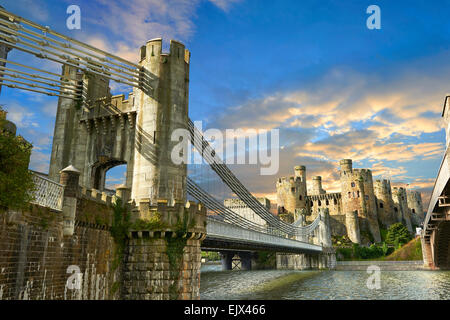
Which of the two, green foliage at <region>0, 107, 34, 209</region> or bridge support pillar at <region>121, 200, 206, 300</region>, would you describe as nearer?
green foliage at <region>0, 107, 34, 209</region>

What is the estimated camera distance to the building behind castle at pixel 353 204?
74312 mm

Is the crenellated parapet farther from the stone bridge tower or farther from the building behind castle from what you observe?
the building behind castle

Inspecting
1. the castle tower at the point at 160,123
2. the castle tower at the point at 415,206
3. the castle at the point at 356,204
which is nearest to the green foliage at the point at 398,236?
the castle at the point at 356,204

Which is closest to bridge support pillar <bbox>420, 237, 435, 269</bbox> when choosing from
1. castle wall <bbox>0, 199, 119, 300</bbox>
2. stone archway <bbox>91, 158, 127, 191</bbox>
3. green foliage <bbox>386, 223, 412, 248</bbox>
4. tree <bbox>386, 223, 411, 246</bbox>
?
green foliage <bbox>386, 223, 412, 248</bbox>

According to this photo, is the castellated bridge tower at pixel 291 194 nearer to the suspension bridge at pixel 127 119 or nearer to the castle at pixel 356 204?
the castle at pixel 356 204

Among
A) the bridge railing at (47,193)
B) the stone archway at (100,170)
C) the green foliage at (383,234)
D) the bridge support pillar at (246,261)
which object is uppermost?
the stone archway at (100,170)

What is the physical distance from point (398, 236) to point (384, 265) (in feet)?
46.9

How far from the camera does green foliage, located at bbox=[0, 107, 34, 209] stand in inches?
359

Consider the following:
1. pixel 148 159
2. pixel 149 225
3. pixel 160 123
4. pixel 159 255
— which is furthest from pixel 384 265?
pixel 149 225

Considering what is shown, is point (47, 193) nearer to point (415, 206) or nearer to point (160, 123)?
point (160, 123)

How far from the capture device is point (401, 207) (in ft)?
277

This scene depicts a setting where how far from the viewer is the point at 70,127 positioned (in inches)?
816

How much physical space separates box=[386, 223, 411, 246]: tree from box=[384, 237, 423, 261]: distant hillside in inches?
198

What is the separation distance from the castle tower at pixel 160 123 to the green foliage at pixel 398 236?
60.0 metres
